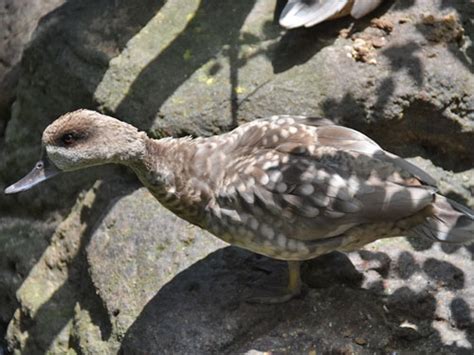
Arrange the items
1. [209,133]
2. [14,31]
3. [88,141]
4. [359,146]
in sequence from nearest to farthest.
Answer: [359,146]
[88,141]
[209,133]
[14,31]

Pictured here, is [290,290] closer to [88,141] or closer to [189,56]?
[88,141]

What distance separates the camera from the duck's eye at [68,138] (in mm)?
4328

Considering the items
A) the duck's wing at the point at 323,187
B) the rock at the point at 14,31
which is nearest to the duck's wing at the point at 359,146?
the duck's wing at the point at 323,187

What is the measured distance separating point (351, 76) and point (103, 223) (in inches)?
68.4

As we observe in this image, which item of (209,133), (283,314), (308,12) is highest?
(308,12)

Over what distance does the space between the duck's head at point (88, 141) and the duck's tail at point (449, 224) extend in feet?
4.86

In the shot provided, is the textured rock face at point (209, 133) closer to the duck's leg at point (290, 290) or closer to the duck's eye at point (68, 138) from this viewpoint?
the duck's leg at point (290, 290)

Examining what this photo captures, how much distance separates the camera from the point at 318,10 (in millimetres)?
5395

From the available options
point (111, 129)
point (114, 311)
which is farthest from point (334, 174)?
point (114, 311)

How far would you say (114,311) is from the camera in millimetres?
4785

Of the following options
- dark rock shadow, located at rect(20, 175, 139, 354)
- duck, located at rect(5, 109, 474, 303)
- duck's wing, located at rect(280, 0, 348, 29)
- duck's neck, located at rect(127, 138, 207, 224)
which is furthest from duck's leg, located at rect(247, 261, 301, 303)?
duck's wing, located at rect(280, 0, 348, 29)

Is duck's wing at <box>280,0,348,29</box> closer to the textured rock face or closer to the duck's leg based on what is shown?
the textured rock face

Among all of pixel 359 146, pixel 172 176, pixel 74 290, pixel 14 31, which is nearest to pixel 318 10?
pixel 359 146

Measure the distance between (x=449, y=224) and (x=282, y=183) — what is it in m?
0.82
